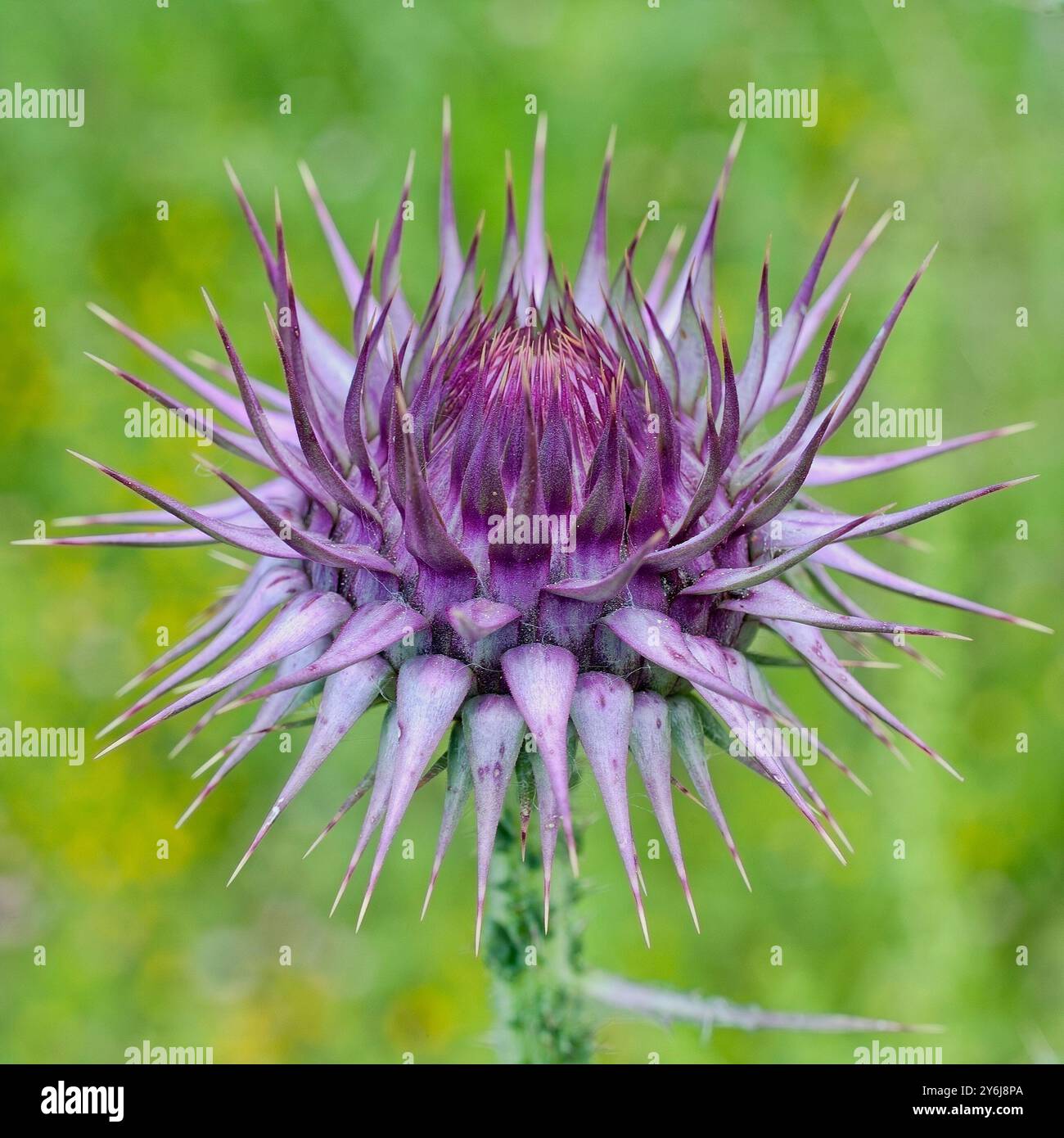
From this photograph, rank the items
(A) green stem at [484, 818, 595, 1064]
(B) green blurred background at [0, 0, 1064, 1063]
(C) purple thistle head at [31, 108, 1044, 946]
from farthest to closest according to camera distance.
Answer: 1. (B) green blurred background at [0, 0, 1064, 1063]
2. (A) green stem at [484, 818, 595, 1064]
3. (C) purple thistle head at [31, 108, 1044, 946]

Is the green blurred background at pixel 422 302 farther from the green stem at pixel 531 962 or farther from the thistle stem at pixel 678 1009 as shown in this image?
the green stem at pixel 531 962

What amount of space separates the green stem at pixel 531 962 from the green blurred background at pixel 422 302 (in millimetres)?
1525

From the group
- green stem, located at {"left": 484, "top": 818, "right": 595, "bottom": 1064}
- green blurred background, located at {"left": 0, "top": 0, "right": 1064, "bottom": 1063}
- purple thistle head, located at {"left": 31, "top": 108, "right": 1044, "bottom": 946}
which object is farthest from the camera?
green blurred background, located at {"left": 0, "top": 0, "right": 1064, "bottom": 1063}

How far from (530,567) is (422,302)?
3843 millimetres

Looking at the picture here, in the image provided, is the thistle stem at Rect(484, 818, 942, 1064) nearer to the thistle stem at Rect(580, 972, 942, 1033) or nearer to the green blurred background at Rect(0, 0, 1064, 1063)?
the thistle stem at Rect(580, 972, 942, 1033)

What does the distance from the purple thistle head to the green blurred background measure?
2450 millimetres

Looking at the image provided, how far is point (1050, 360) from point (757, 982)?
141 inches

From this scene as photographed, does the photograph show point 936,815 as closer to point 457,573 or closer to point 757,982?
point 757,982

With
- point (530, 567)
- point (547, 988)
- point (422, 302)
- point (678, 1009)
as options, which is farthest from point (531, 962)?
point (422, 302)

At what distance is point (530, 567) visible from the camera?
320 centimetres

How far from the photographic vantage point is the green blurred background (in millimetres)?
5879

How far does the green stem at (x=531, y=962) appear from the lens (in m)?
4.04

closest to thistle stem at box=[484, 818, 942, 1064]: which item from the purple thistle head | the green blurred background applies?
the purple thistle head

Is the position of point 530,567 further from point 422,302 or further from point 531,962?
point 422,302
